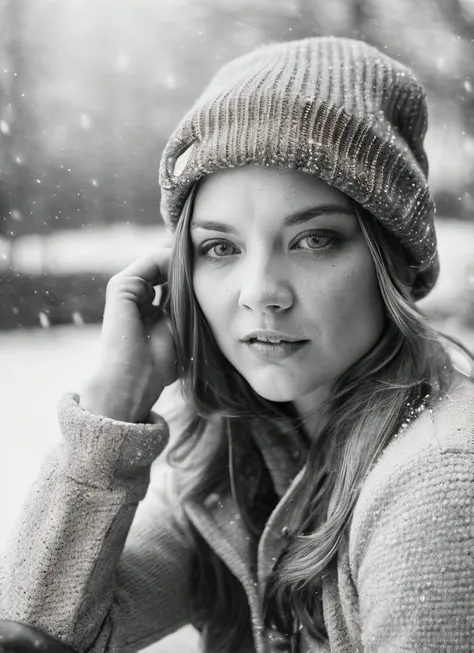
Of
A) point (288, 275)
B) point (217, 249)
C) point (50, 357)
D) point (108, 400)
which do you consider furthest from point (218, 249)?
point (50, 357)

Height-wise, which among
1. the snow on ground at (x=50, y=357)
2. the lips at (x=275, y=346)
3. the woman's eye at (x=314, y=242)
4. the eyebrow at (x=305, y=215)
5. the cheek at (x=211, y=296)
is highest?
the eyebrow at (x=305, y=215)

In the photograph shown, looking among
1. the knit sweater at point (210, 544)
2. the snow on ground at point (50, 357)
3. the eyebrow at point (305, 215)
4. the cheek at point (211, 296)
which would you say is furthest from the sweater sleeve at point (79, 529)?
the snow on ground at point (50, 357)

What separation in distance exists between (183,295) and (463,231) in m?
0.96

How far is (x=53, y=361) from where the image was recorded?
1.73 metres

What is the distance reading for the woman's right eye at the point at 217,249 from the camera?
964 millimetres

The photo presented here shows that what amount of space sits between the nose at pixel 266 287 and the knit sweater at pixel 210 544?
0.72 feet

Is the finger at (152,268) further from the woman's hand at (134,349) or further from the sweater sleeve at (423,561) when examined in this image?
the sweater sleeve at (423,561)

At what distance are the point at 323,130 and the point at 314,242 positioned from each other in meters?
0.13

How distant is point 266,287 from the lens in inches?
34.8

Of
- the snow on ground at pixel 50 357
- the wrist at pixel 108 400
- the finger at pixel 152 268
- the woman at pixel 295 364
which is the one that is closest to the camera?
the woman at pixel 295 364

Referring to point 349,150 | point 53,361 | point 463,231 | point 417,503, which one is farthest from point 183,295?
point 463,231

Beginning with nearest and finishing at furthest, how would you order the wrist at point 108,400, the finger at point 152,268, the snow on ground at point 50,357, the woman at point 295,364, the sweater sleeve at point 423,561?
the sweater sleeve at point 423,561 → the woman at point 295,364 → the wrist at point 108,400 → the finger at point 152,268 → the snow on ground at point 50,357

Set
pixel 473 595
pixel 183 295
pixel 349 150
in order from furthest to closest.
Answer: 1. pixel 183 295
2. pixel 349 150
3. pixel 473 595

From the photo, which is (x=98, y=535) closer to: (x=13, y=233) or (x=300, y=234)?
(x=300, y=234)
